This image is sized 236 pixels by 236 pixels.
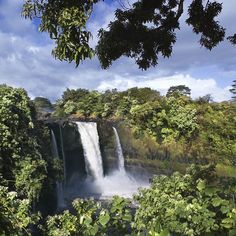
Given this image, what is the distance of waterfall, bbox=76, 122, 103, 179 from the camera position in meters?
34.8

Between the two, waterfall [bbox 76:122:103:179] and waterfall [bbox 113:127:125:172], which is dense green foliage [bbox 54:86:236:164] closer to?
waterfall [bbox 113:127:125:172]

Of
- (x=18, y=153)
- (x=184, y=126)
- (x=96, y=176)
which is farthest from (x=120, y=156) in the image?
(x=18, y=153)

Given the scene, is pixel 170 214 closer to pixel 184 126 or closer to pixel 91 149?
pixel 91 149

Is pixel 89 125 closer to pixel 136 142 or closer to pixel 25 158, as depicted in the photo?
pixel 136 142

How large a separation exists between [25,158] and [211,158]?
18.5 metres

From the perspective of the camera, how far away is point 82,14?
19.8ft

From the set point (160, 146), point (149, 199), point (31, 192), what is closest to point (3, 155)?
point (31, 192)

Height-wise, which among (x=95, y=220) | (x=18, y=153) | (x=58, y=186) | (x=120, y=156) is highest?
(x=18, y=153)

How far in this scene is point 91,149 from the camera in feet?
115

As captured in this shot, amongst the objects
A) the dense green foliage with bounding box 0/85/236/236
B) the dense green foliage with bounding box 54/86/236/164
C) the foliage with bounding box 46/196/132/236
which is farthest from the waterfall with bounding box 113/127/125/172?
the foliage with bounding box 46/196/132/236

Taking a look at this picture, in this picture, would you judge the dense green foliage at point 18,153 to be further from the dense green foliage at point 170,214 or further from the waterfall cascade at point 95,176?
the waterfall cascade at point 95,176

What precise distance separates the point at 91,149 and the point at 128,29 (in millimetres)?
27311

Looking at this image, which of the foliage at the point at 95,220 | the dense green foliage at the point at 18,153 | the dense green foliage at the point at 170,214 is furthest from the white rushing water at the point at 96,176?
the foliage at the point at 95,220

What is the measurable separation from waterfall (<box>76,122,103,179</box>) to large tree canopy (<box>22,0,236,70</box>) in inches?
1032
